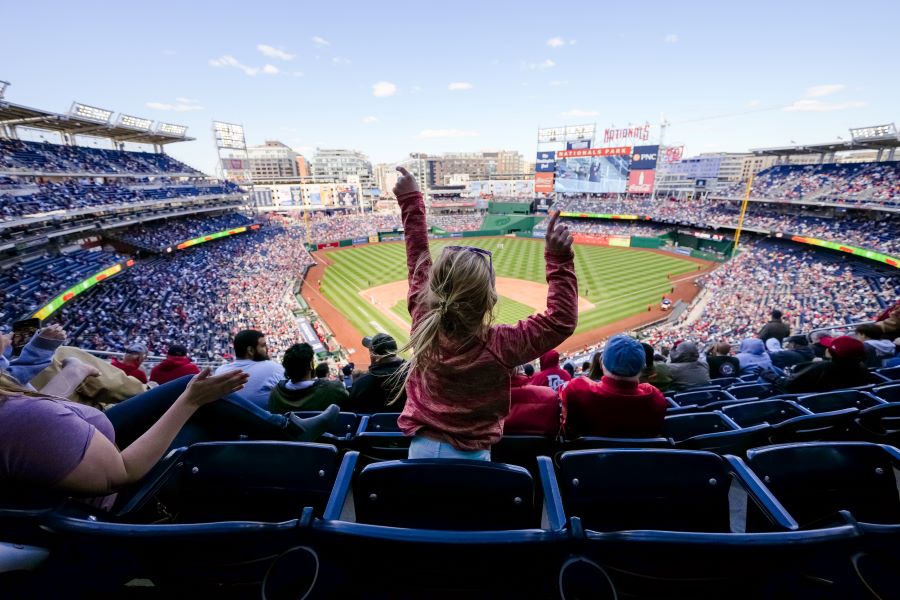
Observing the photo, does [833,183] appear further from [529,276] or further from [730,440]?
[730,440]

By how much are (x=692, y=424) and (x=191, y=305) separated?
2587 centimetres

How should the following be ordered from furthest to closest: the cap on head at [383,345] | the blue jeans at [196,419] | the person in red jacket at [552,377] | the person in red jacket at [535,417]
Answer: the person in red jacket at [552,377] < the cap on head at [383,345] < the person in red jacket at [535,417] < the blue jeans at [196,419]

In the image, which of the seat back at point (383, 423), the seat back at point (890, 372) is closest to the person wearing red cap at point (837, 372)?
the seat back at point (890, 372)

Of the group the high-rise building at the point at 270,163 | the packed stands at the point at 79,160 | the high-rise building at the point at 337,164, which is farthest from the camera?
the high-rise building at the point at 337,164

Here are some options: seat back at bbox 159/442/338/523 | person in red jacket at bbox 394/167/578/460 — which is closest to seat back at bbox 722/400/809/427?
person in red jacket at bbox 394/167/578/460

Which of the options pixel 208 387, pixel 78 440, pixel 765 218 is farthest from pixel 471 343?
pixel 765 218

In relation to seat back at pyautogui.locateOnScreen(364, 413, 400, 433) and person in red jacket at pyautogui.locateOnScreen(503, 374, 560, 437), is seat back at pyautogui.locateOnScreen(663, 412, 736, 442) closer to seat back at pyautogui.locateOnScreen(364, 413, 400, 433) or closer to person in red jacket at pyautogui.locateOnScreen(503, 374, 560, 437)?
person in red jacket at pyautogui.locateOnScreen(503, 374, 560, 437)

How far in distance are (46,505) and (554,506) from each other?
1.90 m

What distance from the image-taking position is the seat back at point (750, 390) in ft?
16.3

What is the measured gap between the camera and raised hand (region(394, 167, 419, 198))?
2.49 m

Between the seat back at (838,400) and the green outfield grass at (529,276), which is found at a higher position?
the seat back at (838,400)

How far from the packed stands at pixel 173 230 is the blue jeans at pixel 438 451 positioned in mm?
34513

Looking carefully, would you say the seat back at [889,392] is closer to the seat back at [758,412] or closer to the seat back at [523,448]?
the seat back at [758,412]

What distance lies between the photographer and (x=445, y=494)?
66.3 inches
